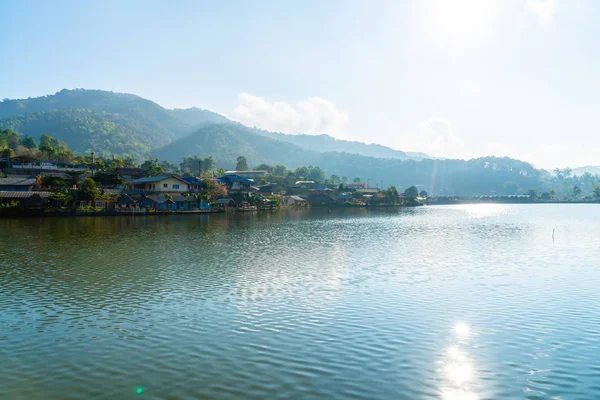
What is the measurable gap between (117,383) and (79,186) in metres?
60.5

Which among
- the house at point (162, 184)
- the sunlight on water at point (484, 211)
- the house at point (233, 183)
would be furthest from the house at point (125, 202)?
the sunlight on water at point (484, 211)

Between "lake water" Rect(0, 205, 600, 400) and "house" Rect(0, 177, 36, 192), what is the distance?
139 ft

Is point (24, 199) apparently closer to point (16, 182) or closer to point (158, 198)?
point (16, 182)

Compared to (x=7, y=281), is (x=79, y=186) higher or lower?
higher

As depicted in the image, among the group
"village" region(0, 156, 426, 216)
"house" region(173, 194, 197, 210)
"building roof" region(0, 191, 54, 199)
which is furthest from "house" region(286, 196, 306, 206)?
"building roof" region(0, 191, 54, 199)

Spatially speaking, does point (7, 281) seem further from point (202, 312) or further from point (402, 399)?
point (402, 399)

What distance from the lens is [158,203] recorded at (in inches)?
2633

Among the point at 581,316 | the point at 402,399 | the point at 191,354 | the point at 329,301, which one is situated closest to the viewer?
the point at 402,399

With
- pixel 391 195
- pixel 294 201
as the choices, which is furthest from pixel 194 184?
pixel 391 195

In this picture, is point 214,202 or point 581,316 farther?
point 214,202

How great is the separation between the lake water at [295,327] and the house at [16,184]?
42464mm

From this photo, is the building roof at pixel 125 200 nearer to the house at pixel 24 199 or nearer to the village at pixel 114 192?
the village at pixel 114 192

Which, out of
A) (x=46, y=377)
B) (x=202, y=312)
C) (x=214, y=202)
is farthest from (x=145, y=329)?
(x=214, y=202)

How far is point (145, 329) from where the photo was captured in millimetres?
11602
